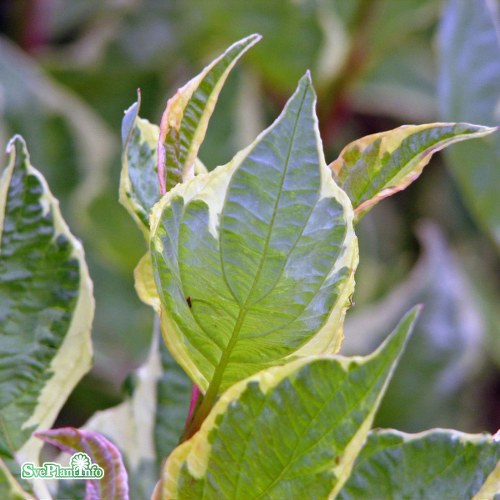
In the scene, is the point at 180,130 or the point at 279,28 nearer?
the point at 180,130

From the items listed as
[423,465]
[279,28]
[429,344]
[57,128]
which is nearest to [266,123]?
[279,28]

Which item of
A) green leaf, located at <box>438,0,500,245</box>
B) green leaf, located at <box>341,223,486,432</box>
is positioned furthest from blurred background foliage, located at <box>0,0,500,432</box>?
green leaf, located at <box>438,0,500,245</box>

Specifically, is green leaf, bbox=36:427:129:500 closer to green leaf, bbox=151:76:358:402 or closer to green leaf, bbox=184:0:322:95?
green leaf, bbox=151:76:358:402

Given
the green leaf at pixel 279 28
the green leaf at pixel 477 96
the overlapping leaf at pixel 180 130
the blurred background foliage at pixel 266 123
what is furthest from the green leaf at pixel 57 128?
the overlapping leaf at pixel 180 130

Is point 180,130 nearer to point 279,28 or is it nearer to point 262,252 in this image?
point 262,252

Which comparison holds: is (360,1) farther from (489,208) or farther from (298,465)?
(298,465)

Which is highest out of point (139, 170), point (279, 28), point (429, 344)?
point (279, 28)
